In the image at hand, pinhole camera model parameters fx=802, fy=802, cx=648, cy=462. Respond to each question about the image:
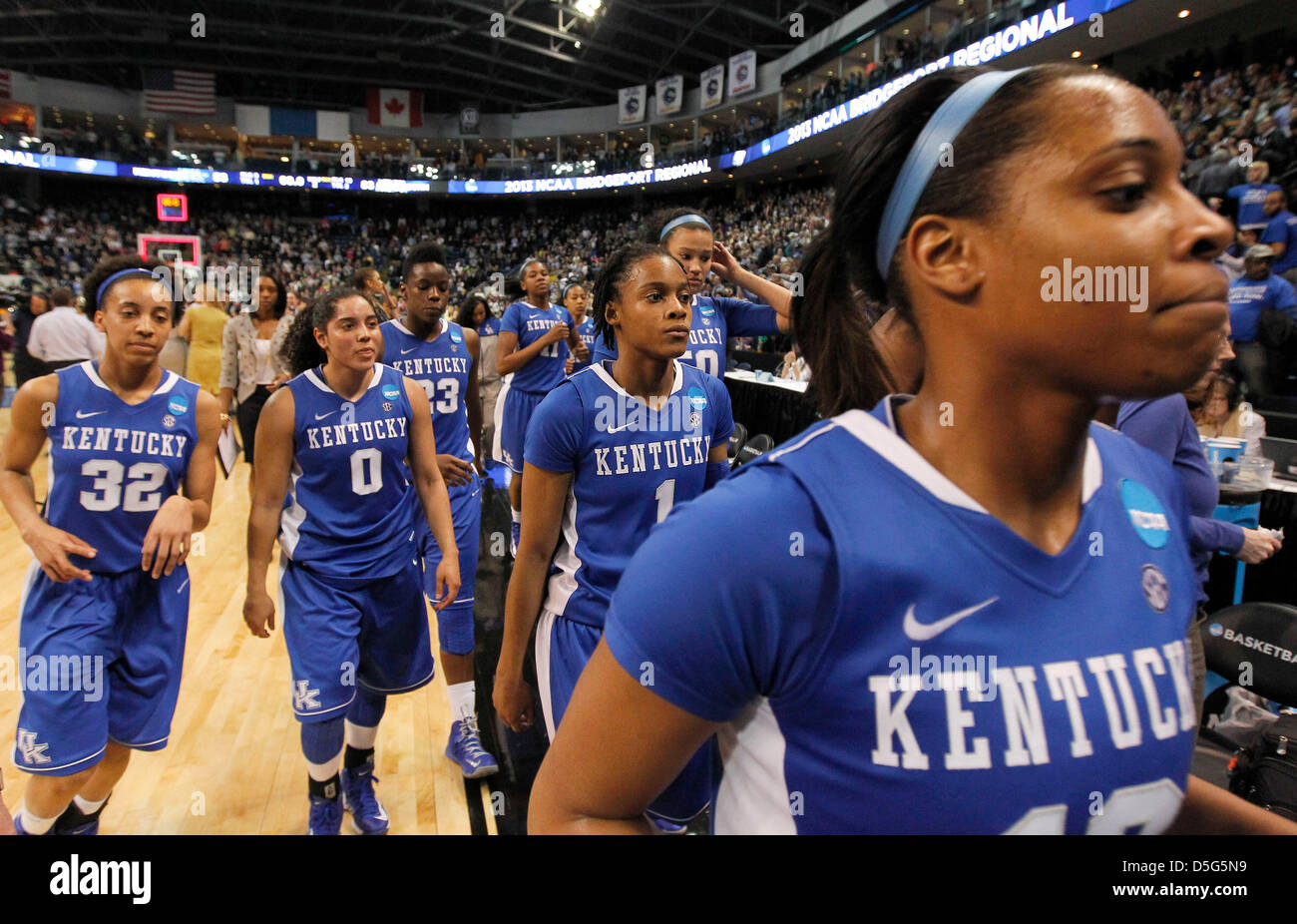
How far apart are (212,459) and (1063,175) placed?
277 cm

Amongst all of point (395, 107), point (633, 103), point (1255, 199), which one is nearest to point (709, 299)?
point (1255, 199)

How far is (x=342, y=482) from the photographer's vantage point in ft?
9.57

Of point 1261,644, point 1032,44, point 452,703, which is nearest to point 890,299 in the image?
point 1261,644

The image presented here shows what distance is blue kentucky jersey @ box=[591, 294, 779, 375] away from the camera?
4094 millimetres

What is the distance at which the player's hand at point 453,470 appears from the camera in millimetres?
3840

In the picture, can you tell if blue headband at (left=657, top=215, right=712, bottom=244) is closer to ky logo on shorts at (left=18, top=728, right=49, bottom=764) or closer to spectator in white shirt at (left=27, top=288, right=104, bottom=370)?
ky logo on shorts at (left=18, top=728, right=49, bottom=764)

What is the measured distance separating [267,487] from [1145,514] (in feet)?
8.85

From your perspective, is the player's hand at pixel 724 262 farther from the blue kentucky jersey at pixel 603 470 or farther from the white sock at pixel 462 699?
the white sock at pixel 462 699

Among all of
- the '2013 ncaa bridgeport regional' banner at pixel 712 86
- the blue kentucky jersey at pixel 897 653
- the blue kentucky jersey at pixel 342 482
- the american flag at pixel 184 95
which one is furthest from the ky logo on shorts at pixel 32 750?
the american flag at pixel 184 95

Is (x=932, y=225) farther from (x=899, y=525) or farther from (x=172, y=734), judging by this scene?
(x=172, y=734)

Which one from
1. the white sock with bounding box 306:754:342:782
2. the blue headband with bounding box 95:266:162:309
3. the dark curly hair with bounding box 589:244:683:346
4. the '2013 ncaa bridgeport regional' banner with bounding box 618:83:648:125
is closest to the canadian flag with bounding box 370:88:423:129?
the '2013 ncaa bridgeport regional' banner with bounding box 618:83:648:125

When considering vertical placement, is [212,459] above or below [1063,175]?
below

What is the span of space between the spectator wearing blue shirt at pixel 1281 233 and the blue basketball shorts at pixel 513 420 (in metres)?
6.10
